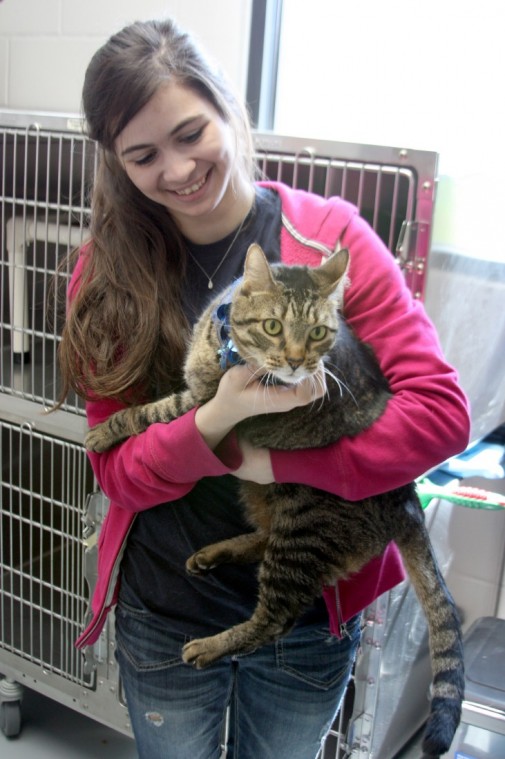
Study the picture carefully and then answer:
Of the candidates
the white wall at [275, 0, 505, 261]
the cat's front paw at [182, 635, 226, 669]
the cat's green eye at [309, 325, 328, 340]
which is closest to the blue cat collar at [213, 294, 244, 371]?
the cat's green eye at [309, 325, 328, 340]

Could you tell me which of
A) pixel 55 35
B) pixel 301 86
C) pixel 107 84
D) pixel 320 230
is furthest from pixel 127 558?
pixel 55 35

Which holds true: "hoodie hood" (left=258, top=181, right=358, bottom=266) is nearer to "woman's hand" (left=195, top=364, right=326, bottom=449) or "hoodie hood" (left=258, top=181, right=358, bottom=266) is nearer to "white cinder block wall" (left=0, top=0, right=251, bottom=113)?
"woman's hand" (left=195, top=364, right=326, bottom=449)

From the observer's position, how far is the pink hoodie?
971 mm

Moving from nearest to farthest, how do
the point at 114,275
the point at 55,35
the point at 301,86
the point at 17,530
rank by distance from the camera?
the point at 114,275 < the point at 17,530 < the point at 301,86 < the point at 55,35

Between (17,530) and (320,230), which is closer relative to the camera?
(320,230)

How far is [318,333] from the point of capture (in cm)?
105

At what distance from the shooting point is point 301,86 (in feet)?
6.73

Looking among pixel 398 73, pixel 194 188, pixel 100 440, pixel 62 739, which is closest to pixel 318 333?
pixel 194 188

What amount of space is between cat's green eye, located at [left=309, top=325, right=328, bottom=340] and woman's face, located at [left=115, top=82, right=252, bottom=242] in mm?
219

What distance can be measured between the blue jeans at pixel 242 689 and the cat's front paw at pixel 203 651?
37 mm

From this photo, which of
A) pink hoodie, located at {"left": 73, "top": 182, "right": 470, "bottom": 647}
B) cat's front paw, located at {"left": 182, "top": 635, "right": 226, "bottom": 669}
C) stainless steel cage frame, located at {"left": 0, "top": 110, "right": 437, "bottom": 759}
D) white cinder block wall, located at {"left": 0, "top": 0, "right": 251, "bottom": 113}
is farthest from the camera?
white cinder block wall, located at {"left": 0, "top": 0, "right": 251, "bottom": 113}

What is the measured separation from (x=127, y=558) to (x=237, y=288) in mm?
452

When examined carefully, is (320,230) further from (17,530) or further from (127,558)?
(17,530)

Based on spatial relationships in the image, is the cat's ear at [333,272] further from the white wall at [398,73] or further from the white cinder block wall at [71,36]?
the white cinder block wall at [71,36]
